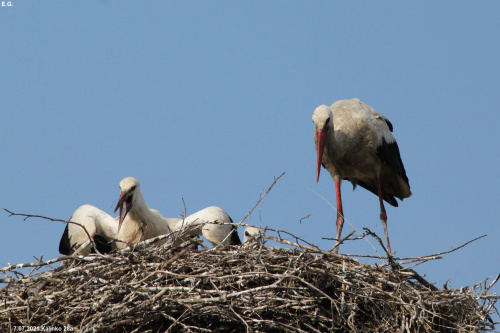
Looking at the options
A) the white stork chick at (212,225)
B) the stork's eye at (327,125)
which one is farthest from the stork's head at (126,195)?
the stork's eye at (327,125)

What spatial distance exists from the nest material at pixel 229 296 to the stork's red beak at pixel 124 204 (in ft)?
4.31

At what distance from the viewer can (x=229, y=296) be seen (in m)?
4.60

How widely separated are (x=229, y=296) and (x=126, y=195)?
204 cm

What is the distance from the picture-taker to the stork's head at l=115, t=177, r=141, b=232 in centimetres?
639

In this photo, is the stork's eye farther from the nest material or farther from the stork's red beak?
the nest material

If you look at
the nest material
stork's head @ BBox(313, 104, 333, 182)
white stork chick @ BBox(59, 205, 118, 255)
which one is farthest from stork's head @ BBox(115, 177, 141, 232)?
stork's head @ BBox(313, 104, 333, 182)

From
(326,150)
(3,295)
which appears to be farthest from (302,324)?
(326,150)

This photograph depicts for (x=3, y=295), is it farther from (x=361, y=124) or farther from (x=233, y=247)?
(x=361, y=124)

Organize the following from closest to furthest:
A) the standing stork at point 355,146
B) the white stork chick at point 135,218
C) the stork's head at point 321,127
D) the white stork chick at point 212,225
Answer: the white stork chick at point 212,225, the white stork chick at point 135,218, the stork's head at point 321,127, the standing stork at point 355,146

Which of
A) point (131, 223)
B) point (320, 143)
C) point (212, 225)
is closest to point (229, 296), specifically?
point (212, 225)

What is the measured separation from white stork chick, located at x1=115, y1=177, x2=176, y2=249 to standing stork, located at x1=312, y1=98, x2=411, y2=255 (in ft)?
4.53

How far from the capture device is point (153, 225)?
21.5 feet

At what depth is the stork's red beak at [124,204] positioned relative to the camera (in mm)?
6387

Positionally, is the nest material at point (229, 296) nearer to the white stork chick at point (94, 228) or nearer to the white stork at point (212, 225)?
the white stork at point (212, 225)
